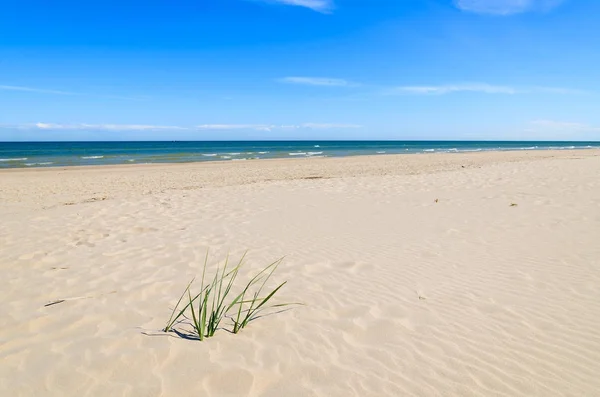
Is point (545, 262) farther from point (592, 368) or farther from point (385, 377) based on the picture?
point (385, 377)

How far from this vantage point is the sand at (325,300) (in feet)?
7.83

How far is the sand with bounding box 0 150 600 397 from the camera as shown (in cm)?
239

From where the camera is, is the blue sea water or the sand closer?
the sand

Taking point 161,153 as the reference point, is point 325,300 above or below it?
below

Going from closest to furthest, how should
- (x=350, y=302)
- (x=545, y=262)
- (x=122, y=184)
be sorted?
1. (x=350, y=302)
2. (x=545, y=262)
3. (x=122, y=184)

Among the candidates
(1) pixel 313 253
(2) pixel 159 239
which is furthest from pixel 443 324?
(2) pixel 159 239

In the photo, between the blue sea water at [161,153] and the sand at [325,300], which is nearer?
the sand at [325,300]

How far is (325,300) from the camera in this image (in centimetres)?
367

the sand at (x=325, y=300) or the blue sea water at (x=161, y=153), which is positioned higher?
the blue sea water at (x=161, y=153)

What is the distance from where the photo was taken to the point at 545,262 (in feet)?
15.4

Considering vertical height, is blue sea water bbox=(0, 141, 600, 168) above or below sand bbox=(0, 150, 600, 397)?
above

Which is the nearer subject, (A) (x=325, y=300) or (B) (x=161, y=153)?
(A) (x=325, y=300)

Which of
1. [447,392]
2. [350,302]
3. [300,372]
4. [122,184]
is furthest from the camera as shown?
[122,184]

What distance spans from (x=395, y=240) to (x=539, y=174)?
941 centimetres
